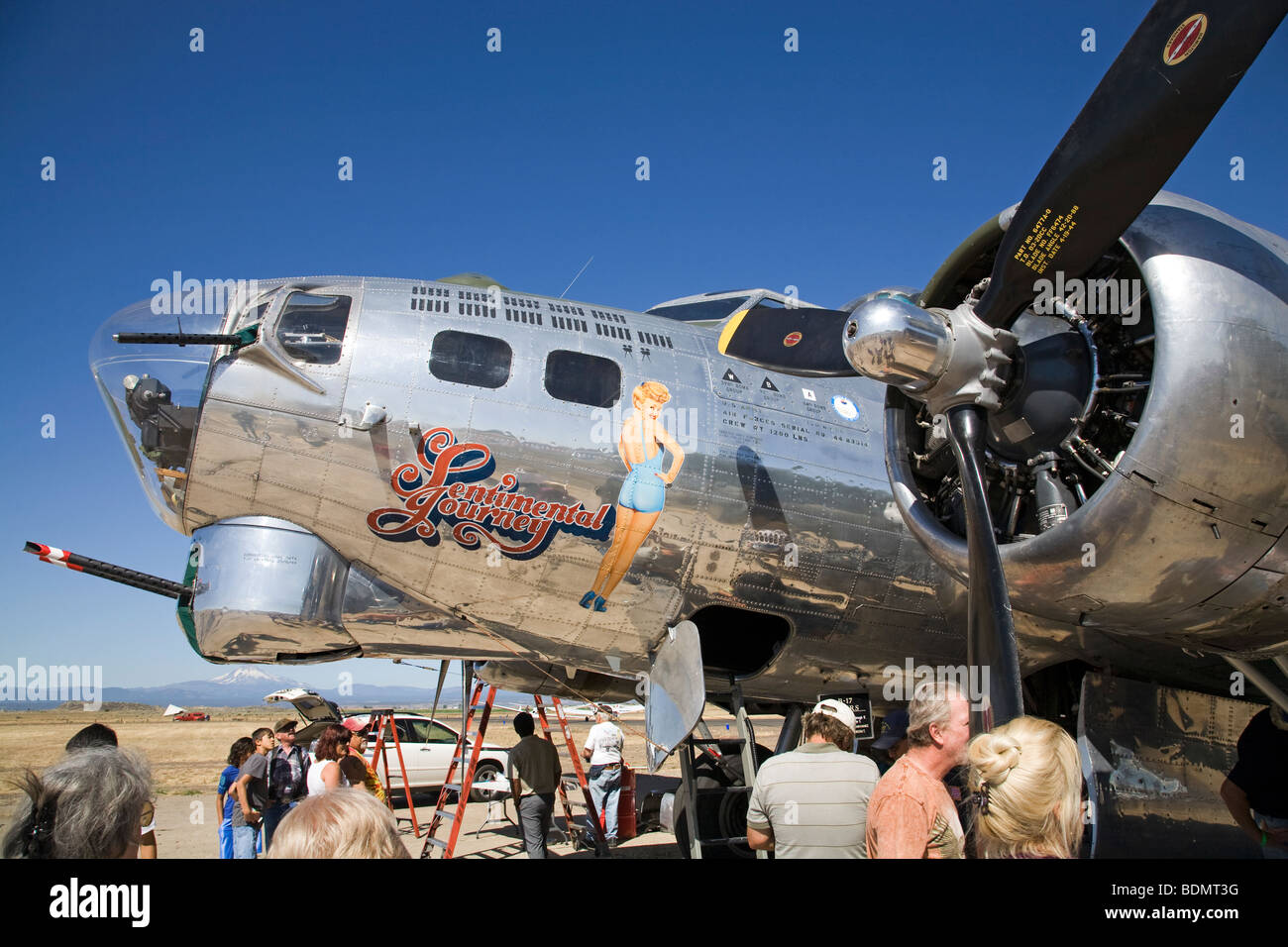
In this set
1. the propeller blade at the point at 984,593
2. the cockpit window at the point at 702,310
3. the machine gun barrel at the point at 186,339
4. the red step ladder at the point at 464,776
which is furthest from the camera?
the red step ladder at the point at 464,776

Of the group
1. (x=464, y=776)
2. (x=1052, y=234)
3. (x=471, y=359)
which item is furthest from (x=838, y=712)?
(x=464, y=776)

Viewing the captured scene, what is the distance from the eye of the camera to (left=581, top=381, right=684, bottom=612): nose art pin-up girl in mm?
6980

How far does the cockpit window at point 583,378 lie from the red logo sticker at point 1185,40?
13.9 ft

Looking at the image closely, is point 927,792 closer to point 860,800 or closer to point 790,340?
point 860,800

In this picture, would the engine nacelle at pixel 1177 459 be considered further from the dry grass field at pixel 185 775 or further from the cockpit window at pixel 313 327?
the dry grass field at pixel 185 775

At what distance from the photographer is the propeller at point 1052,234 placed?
16.1ft

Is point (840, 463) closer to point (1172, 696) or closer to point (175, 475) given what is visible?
point (1172, 696)

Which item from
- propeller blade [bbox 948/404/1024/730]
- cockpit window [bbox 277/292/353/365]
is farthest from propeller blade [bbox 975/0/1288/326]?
cockpit window [bbox 277/292/353/365]

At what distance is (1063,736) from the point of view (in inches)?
92.0

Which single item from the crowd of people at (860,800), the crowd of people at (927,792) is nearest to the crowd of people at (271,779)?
the crowd of people at (860,800)

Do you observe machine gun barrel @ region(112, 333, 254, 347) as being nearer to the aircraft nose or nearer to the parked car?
the aircraft nose

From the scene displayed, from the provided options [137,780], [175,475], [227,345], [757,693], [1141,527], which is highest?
[227,345]

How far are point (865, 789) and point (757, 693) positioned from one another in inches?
181
